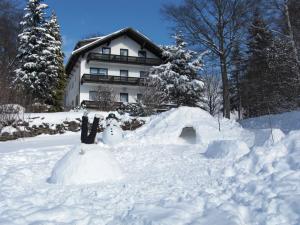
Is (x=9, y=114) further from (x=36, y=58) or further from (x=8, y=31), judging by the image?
(x=8, y=31)

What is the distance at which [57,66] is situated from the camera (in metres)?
35.1

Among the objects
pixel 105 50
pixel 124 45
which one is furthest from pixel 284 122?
pixel 105 50

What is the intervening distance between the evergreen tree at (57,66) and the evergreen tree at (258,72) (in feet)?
50.5

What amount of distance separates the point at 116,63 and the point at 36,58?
32.9 feet

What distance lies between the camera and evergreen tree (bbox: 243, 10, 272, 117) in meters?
24.9

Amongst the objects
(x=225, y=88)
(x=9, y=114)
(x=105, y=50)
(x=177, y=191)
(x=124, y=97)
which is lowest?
(x=177, y=191)

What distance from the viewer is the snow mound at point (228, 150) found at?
32.9 feet

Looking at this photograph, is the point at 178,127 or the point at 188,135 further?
the point at 188,135

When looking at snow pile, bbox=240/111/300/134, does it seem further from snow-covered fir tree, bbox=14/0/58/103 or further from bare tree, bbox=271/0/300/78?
snow-covered fir tree, bbox=14/0/58/103

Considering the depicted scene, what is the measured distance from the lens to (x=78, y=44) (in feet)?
151

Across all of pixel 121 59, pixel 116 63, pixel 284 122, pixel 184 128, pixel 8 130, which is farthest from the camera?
pixel 116 63

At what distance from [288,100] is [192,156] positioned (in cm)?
1389

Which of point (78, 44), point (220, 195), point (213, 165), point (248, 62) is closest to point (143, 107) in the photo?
point (248, 62)

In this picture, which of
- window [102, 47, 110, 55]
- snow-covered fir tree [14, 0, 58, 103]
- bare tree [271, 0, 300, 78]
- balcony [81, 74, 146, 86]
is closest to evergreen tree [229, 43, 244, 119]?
bare tree [271, 0, 300, 78]
